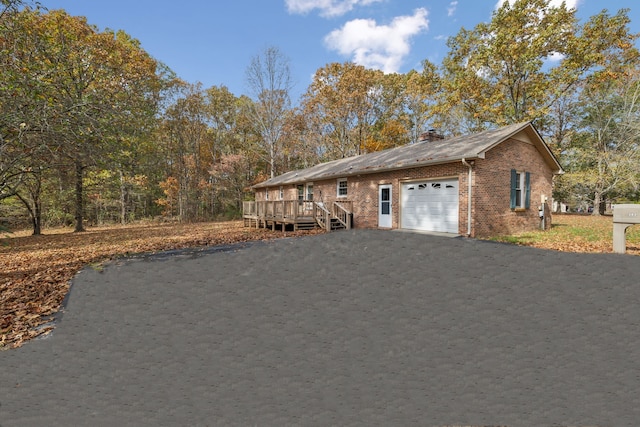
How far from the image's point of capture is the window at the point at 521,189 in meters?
11.8

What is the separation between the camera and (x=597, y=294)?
4672 millimetres

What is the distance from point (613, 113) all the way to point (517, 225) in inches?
Result: 876

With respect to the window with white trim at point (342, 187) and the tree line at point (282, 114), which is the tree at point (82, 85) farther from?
the window with white trim at point (342, 187)

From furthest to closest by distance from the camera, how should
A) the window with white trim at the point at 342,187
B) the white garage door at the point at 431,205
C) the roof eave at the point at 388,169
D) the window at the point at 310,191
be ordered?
1. the window at the point at 310,191
2. the window with white trim at the point at 342,187
3. the white garage door at the point at 431,205
4. the roof eave at the point at 388,169

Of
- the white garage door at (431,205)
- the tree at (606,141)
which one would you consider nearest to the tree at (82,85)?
the white garage door at (431,205)

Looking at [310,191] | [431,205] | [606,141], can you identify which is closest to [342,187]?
[310,191]

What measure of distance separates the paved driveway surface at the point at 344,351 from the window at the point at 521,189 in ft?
22.2

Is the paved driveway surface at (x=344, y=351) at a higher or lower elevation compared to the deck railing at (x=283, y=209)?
lower

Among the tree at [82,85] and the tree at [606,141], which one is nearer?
the tree at [82,85]

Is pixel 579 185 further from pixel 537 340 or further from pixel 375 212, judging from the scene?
pixel 537 340

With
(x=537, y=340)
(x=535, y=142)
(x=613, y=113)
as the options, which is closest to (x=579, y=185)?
(x=613, y=113)

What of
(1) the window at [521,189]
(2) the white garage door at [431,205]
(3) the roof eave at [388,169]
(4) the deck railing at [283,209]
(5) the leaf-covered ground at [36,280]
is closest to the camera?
(5) the leaf-covered ground at [36,280]

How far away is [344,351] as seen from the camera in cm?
341

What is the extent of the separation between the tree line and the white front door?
10.6 meters
